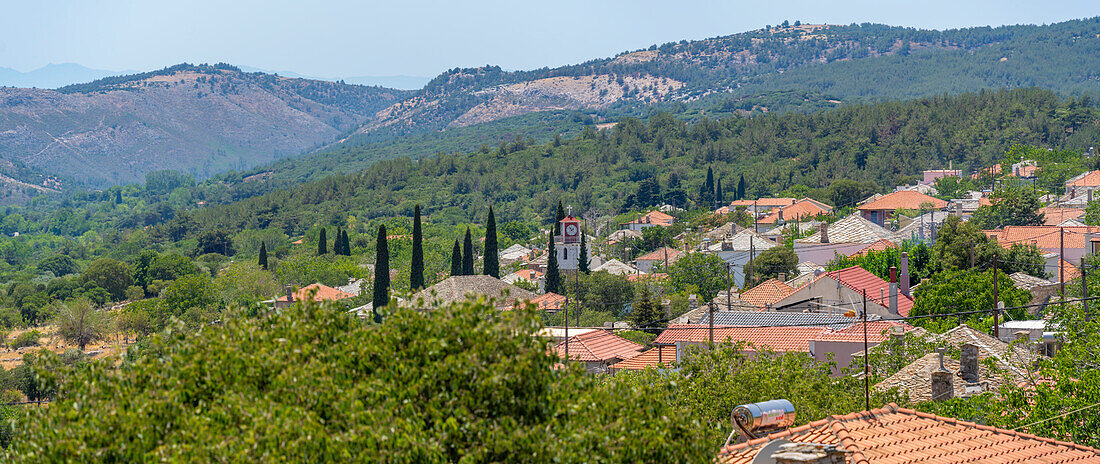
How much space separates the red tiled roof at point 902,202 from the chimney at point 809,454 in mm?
92136

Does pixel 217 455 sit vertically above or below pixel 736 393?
above

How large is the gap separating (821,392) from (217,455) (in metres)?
15.1

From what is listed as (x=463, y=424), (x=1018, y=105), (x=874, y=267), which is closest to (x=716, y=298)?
(x=874, y=267)

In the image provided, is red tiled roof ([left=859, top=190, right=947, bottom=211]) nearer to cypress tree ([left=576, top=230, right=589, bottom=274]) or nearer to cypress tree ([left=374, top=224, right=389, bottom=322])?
cypress tree ([left=576, top=230, right=589, bottom=274])

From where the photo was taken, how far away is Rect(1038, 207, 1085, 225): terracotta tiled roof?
264 feet

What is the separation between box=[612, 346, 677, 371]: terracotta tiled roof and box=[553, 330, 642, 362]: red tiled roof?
318 mm

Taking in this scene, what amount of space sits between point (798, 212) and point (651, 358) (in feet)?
250

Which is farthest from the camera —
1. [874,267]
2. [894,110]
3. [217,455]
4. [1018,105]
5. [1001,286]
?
[894,110]

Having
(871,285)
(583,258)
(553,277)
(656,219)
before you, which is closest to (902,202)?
(656,219)

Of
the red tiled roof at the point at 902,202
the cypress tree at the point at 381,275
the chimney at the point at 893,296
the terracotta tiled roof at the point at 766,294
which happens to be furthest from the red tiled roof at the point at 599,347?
the red tiled roof at the point at 902,202

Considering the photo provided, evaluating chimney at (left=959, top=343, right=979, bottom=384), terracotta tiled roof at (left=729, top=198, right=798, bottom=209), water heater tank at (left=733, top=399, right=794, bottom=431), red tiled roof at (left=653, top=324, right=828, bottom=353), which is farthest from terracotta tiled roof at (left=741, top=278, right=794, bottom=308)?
terracotta tiled roof at (left=729, top=198, right=798, bottom=209)

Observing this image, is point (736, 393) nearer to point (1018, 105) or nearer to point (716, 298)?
point (716, 298)

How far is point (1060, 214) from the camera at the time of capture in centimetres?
8306

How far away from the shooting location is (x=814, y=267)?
68.4 m
